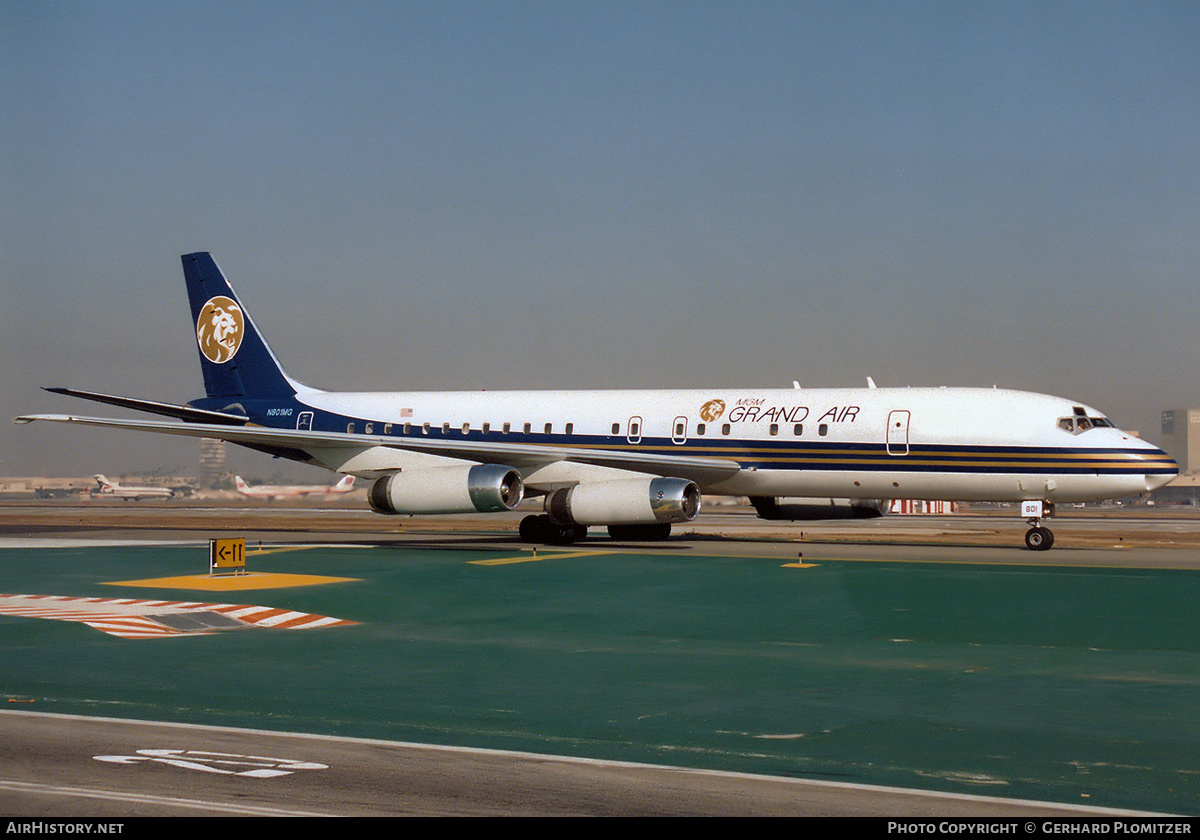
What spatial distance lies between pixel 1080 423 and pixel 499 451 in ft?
54.2

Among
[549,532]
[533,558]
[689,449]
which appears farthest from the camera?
[549,532]

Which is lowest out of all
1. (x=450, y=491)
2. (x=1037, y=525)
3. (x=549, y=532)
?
Result: (x=549, y=532)

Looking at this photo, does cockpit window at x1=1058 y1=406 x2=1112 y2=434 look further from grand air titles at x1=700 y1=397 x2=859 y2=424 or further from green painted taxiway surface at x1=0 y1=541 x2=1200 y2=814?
green painted taxiway surface at x1=0 y1=541 x2=1200 y2=814

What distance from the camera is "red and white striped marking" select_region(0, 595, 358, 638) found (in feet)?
63.2

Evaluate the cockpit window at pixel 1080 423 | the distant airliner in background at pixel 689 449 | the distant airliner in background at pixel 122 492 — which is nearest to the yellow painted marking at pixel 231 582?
the distant airliner in background at pixel 689 449

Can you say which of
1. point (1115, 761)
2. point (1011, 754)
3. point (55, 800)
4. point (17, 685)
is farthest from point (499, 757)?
point (17, 685)

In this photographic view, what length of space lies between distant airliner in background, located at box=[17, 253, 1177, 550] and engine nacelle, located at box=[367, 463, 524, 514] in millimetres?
46

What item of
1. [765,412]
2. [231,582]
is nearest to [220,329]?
[765,412]

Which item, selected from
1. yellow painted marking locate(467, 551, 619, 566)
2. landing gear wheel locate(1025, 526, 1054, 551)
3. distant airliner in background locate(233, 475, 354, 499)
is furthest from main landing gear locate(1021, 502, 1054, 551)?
distant airliner in background locate(233, 475, 354, 499)

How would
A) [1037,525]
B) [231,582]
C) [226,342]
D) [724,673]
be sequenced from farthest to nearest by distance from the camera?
[226,342]
[1037,525]
[231,582]
[724,673]

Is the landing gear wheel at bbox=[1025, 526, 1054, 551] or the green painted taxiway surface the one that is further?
the landing gear wheel at bbox=[1025, 526, 1054, 551]

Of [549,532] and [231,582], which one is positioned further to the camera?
[549,532]

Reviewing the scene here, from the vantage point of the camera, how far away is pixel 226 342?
46.6m

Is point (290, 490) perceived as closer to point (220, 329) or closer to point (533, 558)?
point (220, 329)
